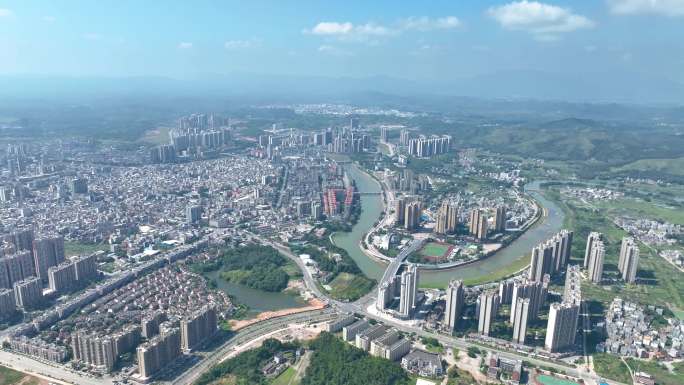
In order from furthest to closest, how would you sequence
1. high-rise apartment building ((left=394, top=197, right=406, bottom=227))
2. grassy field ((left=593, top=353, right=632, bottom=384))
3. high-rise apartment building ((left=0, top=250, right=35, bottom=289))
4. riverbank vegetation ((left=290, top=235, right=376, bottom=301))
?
high-rise apartment building ((left=394, top=197, right=406, bottom=227))
riverbank vegetation ((left=290, top=235, right=376, bottom=301))
high-rise apartment building ((left=0, top=250, right=35, bottom=289))
grassy field ((left=593, top=353, right=632, bottom=384))

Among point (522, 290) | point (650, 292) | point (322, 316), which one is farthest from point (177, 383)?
point (650, 292)

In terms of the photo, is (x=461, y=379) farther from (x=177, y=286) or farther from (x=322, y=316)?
(x=177, y=286)

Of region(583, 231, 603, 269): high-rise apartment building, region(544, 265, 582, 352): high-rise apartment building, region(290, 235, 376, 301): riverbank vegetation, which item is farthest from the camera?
region(583, 231, 603, 269): high-rise apartment building

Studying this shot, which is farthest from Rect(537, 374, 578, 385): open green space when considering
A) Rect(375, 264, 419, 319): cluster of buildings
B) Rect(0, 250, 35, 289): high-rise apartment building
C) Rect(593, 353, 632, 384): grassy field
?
Rect(0, 250, 35, 289): high-rise apartment building

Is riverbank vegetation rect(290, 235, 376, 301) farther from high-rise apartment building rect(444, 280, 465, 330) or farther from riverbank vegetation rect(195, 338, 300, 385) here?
riverbank vegetation rect(195, 338, 300, 385)

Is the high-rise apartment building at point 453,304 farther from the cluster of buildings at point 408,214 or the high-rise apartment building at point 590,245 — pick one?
the cluster of buildings at point 408,214

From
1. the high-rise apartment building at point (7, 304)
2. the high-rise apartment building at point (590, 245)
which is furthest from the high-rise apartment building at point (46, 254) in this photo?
the high-rise apartment building at point (590, 245)
